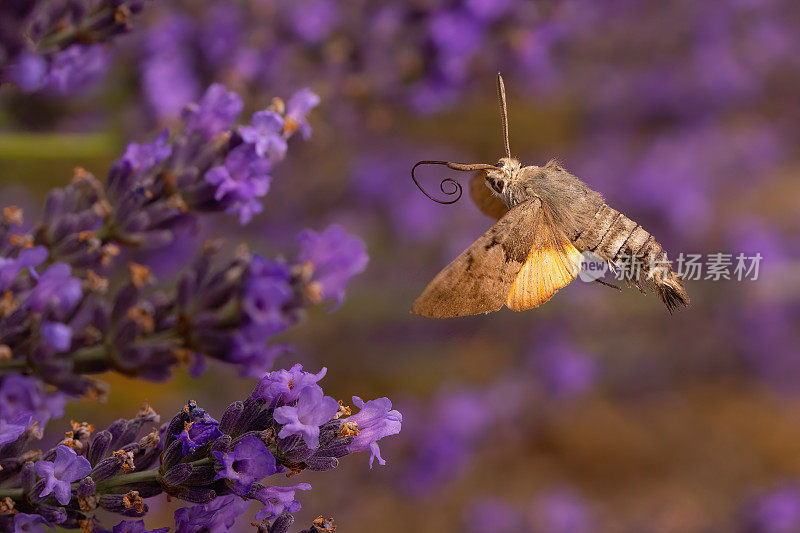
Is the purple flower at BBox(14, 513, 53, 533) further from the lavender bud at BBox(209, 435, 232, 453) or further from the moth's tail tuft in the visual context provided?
the moth's tail tuft

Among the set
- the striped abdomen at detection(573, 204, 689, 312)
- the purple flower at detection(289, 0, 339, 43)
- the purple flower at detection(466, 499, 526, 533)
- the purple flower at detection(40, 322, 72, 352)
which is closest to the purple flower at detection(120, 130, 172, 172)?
the purple flower at detection(40, 322, 72, 352)

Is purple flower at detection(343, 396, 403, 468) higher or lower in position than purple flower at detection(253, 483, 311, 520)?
higher

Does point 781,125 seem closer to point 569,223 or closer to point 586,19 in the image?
point 586,19

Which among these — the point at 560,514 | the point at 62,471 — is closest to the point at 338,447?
the point at 62,471

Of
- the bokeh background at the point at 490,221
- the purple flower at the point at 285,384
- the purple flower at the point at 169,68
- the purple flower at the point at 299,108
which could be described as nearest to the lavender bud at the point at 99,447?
the purple flower at the point at 285,384

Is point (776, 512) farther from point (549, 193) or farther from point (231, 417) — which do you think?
point (231, 417)

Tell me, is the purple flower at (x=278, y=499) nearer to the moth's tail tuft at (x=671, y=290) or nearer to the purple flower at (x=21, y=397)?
the purple flower at (x=21, y=397)

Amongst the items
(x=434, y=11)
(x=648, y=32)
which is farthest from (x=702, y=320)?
(x=434, y=11)
